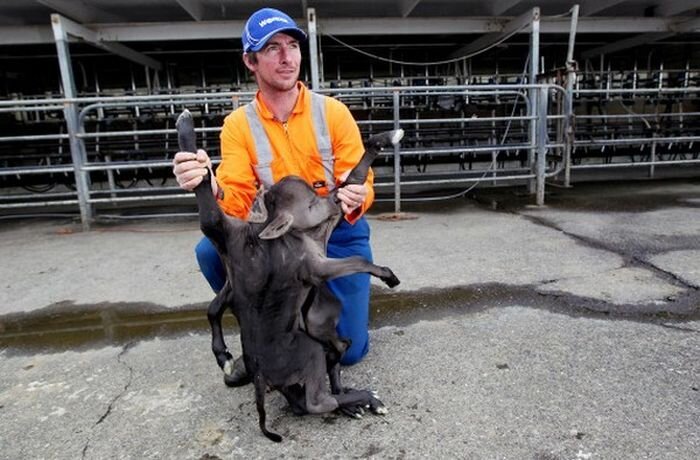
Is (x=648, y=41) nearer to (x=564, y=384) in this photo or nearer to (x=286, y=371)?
(x=564, y=384)

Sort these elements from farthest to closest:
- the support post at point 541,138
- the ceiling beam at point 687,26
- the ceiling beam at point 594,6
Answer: the ceiling beam at point 687,26 < the ceiling beam at point 594,6 < the support post at point 541,138

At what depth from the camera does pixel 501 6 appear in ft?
21.0

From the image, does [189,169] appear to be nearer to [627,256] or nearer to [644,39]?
[627,256]

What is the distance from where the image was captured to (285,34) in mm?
1798

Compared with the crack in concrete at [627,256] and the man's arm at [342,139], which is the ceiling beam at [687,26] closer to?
the crack in concrete at [627,256]

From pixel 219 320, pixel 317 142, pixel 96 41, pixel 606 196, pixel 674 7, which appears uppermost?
pixel 674 7

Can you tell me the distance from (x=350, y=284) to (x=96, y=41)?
5488 mm

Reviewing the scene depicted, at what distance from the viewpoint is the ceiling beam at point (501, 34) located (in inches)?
229

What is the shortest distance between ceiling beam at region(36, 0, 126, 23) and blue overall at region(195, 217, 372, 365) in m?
4.92

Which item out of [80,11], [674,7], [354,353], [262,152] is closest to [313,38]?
[80,11]

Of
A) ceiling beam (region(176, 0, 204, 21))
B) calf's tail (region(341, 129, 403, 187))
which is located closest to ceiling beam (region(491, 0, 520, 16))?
ceiling beam (region(176, 0, 204, 21))

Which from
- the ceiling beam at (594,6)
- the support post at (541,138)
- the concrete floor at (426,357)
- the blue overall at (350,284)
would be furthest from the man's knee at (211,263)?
the ceiling beam at (594,6)

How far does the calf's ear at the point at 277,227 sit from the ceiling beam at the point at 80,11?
17.8 ft

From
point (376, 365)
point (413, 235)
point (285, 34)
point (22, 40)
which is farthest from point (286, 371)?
point (22, 40)
